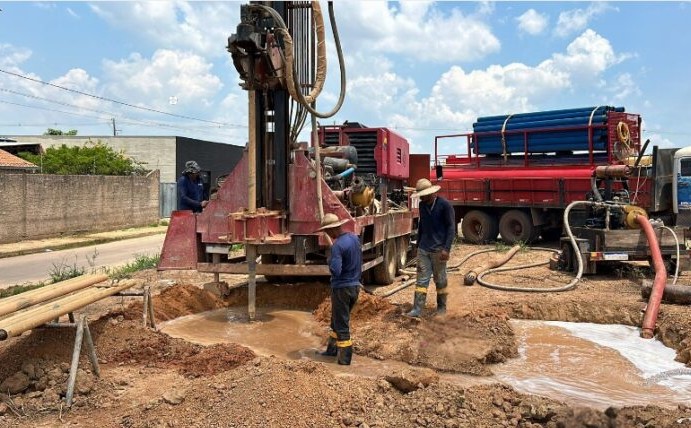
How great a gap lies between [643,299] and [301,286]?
4.83 meters

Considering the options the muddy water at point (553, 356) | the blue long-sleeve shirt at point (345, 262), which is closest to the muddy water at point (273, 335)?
the muddy water at point (553, 356)

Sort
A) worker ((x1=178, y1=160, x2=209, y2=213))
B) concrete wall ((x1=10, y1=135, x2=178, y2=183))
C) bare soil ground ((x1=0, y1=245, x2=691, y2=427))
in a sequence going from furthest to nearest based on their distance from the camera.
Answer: concrete wall ((x1=10, y1=135, x2=178, y2=183))
worker ((x1=178, y1=160, x2=209, y2=213))
bare soil ground ((x1=0, y1=245, x2=691, y2=427))

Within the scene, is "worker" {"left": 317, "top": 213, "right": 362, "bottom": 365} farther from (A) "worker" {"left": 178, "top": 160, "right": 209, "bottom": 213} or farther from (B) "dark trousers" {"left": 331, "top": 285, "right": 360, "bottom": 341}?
(A) "worker" {"left": 178, "top": 160, "right": 209, "bottom": 213}

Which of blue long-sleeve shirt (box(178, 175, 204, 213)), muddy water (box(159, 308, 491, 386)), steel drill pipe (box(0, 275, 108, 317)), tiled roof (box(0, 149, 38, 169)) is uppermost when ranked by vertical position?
tiled roof (box(0, 149, 38, 169))

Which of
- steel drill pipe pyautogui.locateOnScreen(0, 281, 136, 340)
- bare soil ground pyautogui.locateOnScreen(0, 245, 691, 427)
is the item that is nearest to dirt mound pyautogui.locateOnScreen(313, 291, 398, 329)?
bare soil ground pyautogui.locateOnScreen(0, 245, 691, 427)

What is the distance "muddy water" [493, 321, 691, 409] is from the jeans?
1.08 metres

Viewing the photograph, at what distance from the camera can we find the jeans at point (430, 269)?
24.2ft

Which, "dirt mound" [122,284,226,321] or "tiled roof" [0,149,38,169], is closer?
"dirt mound" [122,284,226,321]

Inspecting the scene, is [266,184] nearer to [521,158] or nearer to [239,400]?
[239,400]

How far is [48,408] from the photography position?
444 cm

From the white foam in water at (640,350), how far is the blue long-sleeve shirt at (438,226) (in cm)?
175

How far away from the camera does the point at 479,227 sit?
17.0 m

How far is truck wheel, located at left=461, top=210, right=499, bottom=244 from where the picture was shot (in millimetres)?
16562

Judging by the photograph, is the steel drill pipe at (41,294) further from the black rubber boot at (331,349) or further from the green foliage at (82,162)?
the green foliage at (82,162)
